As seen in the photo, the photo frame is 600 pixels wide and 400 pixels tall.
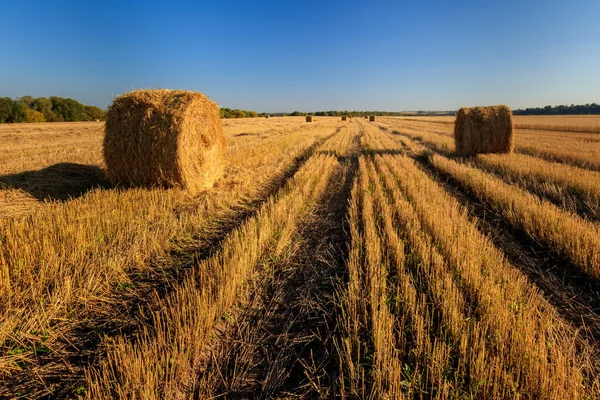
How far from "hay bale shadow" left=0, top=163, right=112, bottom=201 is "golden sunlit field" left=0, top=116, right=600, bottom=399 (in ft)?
0.28

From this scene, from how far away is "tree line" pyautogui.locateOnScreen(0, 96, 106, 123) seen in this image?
126 feet

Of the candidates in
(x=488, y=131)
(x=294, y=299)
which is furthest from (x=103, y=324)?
(x=488, y=131)

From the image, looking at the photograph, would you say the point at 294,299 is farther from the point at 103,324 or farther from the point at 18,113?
the point at 18,113

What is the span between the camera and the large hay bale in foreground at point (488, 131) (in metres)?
13.3

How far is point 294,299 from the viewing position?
346 centimetres

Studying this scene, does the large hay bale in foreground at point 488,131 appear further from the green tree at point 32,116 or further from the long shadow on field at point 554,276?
the green tree at point 32,116

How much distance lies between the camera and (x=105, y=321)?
3020 mm

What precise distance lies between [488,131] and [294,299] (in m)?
13.6

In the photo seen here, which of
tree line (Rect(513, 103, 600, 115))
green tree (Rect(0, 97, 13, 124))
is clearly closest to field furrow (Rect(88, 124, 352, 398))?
green tree (Rect(0, 97, 13, 124))

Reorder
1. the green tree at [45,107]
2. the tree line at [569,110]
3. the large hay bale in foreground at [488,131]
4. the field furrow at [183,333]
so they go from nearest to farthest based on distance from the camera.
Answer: the field furrow at [183,333] → the large hay bale in foreground at [488,131] → the green tree at [45,107] → the tree line at [569,110]

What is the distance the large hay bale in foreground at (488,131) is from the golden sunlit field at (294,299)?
291 inches

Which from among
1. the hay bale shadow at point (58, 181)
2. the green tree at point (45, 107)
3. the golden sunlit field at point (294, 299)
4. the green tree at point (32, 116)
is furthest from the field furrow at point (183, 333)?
the green tree at point (45, 107)

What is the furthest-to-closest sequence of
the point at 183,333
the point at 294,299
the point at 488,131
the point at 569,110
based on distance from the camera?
1. the point at 569,110
2. the point at 488,131
3. the point at 294,299
4. the point at 183,333

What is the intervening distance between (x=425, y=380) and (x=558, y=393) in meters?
0.83
